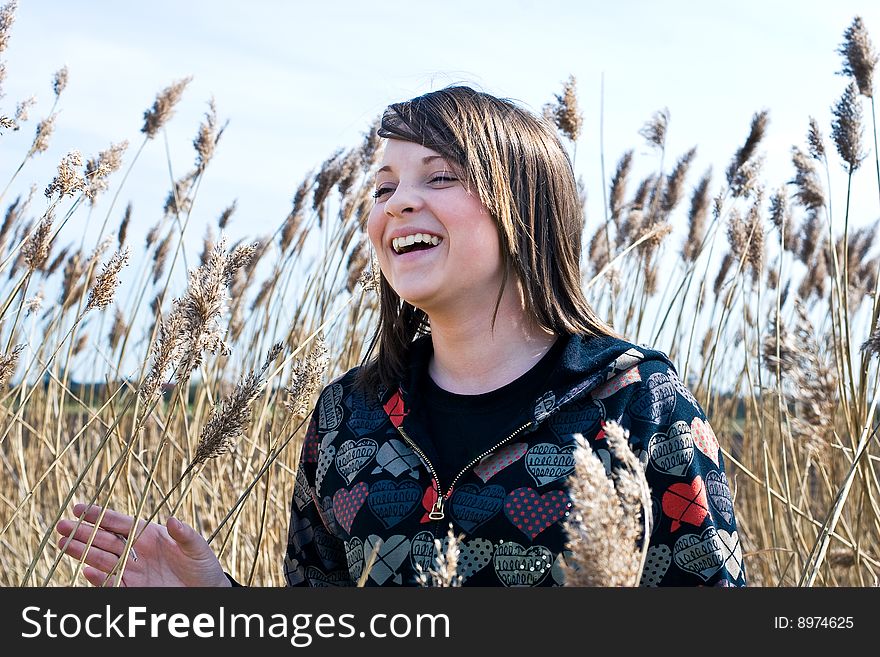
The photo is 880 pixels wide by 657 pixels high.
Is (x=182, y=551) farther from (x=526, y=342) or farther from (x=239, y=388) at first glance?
(x=526, y=342)

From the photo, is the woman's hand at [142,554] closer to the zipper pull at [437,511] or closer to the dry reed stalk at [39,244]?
the zipper pull at [437,511]

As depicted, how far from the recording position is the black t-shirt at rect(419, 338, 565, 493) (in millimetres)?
1278

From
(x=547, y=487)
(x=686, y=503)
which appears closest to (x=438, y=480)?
(x=547, y=487)

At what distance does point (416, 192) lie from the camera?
1.28 m

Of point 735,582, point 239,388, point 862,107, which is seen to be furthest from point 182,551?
point 862,107

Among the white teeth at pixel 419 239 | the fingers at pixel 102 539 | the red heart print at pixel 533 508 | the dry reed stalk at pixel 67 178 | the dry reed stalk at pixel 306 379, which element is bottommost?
the fingers at pixel 102 539

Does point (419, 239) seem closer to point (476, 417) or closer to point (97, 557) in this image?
point (476, 417)

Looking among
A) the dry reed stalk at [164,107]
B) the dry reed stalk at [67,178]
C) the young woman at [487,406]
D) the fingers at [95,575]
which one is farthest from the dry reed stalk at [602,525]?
the dry reed stalk at [164,107]

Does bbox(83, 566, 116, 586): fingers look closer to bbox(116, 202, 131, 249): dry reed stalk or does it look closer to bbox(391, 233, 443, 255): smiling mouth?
bbox(391, 233, 443, 255): smiling mouth

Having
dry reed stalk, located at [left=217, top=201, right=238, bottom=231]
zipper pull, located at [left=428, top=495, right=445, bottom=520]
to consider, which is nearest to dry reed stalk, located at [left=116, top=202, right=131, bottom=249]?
dry reed stalk, located at [left=217, top=201, right=238, bottom=231]

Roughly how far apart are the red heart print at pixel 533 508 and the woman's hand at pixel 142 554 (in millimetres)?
396

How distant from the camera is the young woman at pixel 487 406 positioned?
1.18 meters

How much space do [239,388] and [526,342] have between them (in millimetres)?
521

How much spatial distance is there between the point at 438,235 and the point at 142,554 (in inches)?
23.5
